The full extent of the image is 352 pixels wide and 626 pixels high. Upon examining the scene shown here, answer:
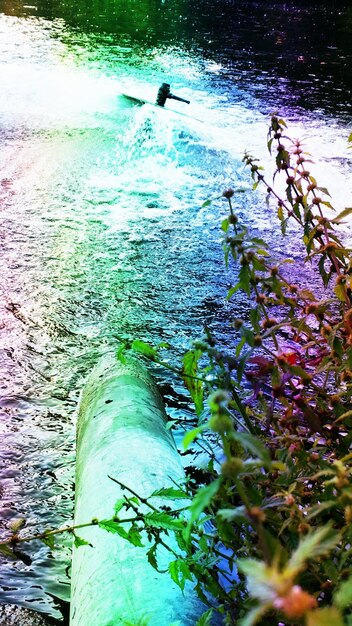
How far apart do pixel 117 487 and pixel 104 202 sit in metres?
6.08

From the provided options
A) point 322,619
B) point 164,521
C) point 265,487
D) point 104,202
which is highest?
point 104,202

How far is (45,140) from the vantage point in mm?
10719

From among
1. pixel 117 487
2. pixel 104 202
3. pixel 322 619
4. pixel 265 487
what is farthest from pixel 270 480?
pixel 104 202

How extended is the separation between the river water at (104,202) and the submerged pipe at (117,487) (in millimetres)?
573

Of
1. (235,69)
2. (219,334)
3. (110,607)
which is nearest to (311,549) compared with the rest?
(110,607)

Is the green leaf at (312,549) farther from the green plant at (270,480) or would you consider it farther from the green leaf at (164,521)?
the green leaf at (164,521)

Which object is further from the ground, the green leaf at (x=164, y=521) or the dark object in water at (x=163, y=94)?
the dark object in water at (x=163, y=94)

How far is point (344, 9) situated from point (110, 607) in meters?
37.7

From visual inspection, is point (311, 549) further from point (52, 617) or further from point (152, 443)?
point (52, 617)

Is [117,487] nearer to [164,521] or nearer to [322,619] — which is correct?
[164,521]

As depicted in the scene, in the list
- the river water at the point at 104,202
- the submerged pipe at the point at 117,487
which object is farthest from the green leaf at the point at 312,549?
the river water at the point at 104,202

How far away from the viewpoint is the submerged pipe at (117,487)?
199 cm

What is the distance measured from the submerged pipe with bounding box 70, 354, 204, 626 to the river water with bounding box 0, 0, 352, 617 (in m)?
0.57

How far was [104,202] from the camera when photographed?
8180mm
